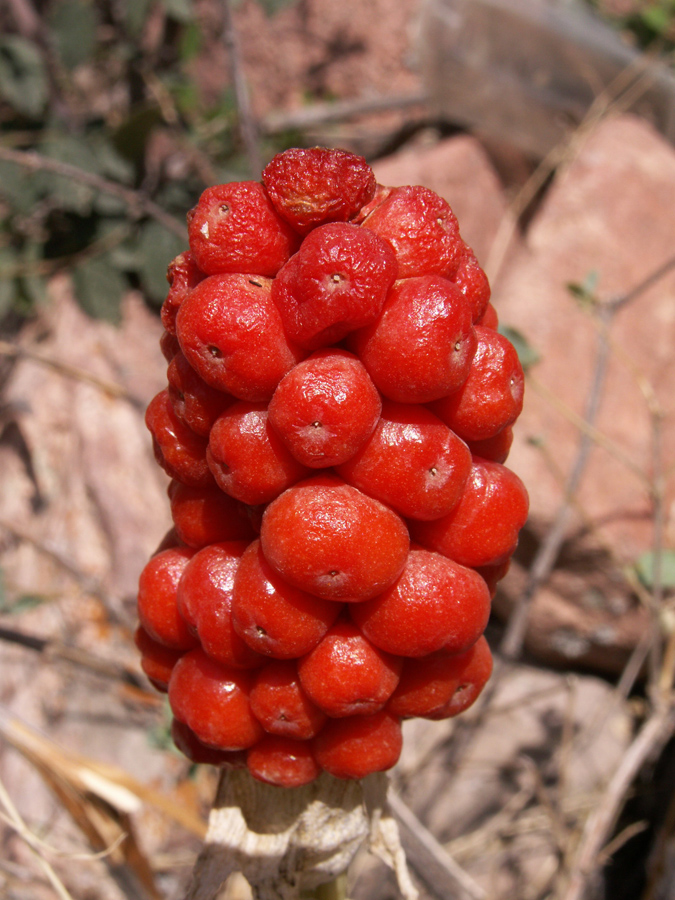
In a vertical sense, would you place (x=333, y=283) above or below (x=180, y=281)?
above

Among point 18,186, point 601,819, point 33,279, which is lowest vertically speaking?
point 33,279

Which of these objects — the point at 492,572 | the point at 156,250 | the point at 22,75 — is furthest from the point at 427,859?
the point at 22,75

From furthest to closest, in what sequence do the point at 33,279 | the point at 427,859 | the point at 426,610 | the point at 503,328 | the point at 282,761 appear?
the point at 33,279 < the point at 503,328 < the point at 427,859 < the point at 282,761 < the point at 426,610

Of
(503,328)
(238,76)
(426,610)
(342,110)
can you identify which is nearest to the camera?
(426,610)

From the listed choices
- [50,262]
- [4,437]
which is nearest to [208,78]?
[50,262]

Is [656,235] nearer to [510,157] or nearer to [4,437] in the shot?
[510,157]

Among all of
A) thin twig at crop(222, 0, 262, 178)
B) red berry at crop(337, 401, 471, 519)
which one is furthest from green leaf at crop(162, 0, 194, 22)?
red berry at crop(337, 401, 471, 519)

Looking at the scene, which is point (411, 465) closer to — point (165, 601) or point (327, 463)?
point (327, 463)
